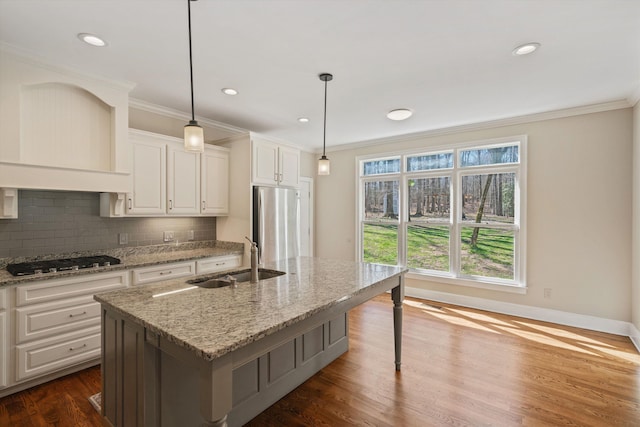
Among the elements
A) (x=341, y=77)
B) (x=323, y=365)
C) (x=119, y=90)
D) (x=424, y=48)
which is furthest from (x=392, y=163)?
(x=119, y=90)

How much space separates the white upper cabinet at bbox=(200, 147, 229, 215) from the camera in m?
3.82

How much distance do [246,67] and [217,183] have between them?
178cm

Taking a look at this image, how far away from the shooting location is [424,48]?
229 centimetres

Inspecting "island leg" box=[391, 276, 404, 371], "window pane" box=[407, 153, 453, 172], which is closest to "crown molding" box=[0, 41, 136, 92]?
"island leg" box=[391, 276, 404, 371]

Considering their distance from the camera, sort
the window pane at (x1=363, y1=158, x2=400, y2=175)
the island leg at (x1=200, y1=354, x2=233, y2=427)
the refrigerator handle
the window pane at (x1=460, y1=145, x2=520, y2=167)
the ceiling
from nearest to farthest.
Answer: the island leg at (x1=200, y1=354, x2=233, y2=427) < the ceiling < the refrigerator handle < the window pane at (x1=460, y1=145, x2=520, y2=167) < the window pane at (x1=363, y1=158, x2=400, y2=175)

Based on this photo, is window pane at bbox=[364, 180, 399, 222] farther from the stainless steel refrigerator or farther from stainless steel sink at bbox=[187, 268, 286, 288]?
stainless steel sink at bbox=[187, 268, 286, 288]

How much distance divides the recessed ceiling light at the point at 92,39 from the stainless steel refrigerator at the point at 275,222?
2100 mm

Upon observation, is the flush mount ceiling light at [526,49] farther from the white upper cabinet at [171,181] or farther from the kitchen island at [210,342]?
the white upper cabinet at [171,181]

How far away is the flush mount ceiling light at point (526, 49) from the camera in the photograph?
222cm

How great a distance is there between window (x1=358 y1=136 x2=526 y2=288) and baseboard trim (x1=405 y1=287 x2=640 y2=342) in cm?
25

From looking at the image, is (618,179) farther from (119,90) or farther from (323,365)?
(119,90)

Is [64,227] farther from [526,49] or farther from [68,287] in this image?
[526,49]

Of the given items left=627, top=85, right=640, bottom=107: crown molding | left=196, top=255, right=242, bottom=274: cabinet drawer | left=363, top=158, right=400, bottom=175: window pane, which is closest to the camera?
left=627, top=85, right=640, bottom=107: crown molding

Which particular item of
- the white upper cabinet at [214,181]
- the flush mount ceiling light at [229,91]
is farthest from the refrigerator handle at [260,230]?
the flush mount ceiling light at [229,91]
